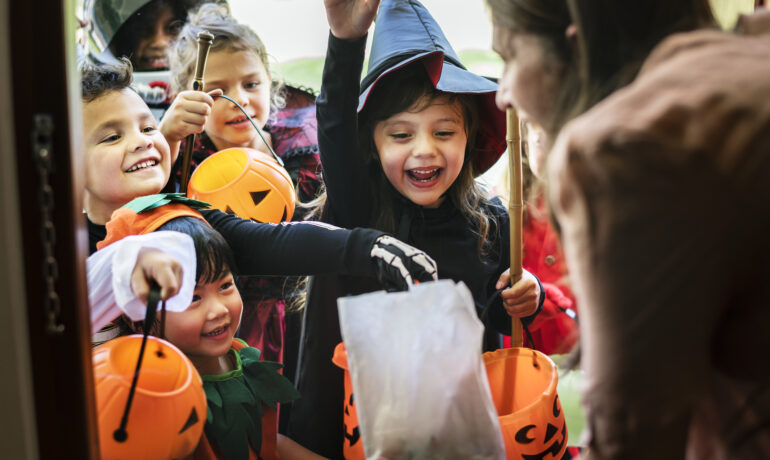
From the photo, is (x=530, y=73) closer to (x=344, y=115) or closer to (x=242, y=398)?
(x=344, y=115)

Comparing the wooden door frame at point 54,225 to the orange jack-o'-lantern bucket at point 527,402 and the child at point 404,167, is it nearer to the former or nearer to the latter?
the child at point 404,167

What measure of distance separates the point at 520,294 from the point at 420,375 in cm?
33

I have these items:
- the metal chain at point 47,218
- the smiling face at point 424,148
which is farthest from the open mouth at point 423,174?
the metal chain at point 47,218

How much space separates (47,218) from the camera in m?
1.00

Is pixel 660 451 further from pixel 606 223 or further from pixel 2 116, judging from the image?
pixel 2 116

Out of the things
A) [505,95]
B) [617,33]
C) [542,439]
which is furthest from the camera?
[542,439]

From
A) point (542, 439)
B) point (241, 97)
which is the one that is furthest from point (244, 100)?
point (542, 439)

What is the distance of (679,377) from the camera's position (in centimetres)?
74

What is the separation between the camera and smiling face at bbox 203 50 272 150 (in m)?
1.42

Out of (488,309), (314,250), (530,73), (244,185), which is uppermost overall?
(530,73)

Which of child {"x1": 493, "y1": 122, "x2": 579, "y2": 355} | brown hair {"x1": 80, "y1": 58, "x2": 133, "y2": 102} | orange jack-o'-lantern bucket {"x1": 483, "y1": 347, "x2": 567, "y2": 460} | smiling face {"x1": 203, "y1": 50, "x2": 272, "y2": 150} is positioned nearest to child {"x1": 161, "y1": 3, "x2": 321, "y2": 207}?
smiling face {"x1": 203, "y1": 50, "x2": 272, "y2": 150}

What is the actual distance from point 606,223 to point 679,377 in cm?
20

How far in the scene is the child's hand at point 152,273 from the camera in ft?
4.11

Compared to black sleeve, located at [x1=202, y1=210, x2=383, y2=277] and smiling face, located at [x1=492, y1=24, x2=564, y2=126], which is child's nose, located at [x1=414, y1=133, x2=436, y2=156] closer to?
black sleeve, located at [x1=202, y1=210, x2=383, y2=277]
